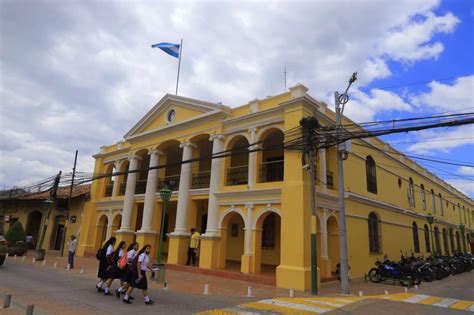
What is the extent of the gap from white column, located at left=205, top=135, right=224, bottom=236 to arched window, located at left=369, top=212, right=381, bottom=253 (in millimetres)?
8236

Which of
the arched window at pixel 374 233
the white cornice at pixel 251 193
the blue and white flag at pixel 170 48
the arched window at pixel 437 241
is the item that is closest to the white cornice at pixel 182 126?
the white cornice at pixel 251 193

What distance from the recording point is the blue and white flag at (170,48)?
19.1 m

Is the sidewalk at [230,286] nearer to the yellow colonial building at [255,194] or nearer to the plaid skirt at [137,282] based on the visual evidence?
the yellow colonial building at [255,194]

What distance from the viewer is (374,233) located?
18.0 metres

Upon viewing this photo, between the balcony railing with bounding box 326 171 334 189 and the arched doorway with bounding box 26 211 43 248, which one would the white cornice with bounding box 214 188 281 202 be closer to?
the balcony railing with bounding box 326 171 334 189

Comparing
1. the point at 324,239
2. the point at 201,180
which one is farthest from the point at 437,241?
the point at 201,180

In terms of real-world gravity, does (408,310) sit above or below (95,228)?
below

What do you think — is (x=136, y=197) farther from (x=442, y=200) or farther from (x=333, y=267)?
(x=442, y=200)

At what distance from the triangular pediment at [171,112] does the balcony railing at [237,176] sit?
124 inches

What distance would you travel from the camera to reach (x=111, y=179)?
25281 millimetres

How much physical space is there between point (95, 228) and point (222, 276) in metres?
13.7

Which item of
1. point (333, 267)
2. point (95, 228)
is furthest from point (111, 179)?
point (333, 267)

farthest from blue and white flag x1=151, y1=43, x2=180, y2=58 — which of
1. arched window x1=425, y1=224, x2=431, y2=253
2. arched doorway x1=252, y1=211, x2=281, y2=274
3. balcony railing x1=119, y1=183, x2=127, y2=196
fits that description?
arched window x1=425, y1=224, x2=431, y2=253

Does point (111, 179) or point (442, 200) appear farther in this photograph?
point (442, 200)
